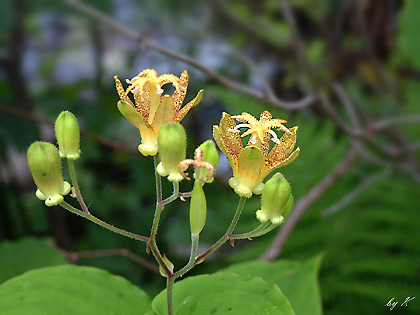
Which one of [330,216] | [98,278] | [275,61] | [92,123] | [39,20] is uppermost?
[39,20]

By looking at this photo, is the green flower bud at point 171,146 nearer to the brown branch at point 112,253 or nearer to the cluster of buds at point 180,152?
the cluster of buds at point 180,152

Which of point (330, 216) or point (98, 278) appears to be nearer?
point (98, 278)

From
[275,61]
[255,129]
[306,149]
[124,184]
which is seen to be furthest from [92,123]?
[275,61]

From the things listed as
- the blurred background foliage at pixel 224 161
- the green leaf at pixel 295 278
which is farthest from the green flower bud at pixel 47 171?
the blurred background foliage at pixel 224 161

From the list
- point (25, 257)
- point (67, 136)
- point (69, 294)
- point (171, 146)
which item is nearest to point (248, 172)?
point (171, 146)

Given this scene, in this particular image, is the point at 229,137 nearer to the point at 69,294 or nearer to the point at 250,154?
the point at 250,154

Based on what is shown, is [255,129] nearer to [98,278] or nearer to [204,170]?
[204,170]

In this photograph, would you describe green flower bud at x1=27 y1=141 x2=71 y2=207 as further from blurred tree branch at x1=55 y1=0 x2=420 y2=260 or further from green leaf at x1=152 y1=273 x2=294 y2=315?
blurred tree branch at x1=55 y1=0 x2=420 y2=260
